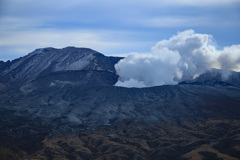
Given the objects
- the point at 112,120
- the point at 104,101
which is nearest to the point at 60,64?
the point at 104,101

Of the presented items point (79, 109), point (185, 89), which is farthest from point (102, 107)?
point (185, 89)

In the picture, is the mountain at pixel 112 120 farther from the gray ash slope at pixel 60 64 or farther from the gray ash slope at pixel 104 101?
the gray ash slope at pixel 60 64

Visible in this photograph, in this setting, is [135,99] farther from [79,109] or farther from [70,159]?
[70,159]

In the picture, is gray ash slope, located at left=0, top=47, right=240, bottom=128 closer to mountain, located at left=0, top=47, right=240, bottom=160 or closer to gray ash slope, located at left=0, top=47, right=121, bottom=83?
mountain, located at left=0, top=47, right=240, bottom=160

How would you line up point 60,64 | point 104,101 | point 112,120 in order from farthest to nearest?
point 60,64 < point 104,101 < point 112,120

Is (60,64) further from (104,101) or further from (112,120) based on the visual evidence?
(112,120)

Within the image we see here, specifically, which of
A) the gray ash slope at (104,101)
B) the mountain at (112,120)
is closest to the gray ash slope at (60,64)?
the gray ash slope at (104,101)

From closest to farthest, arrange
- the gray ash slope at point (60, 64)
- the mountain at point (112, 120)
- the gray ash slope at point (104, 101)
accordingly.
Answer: the mountain at point (112, 120)
the gray ash slope at point (104, 101)
the gray ash slope at point (60, 64)

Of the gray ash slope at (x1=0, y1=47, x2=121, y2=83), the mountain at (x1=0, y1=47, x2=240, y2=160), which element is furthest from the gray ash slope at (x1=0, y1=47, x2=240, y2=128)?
the gray ash slope at (x1=0, y1=47, x2=121, y2=83)

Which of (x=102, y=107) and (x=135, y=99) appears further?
(x=135, y=99)
